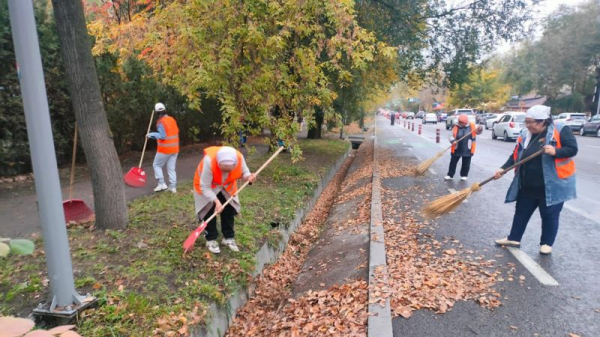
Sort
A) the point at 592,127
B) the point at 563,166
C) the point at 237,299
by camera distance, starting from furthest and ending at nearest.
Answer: the point at 592,127 → the point at 563,166 → the point at 237,299

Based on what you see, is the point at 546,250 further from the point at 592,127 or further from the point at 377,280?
the point at 592,127

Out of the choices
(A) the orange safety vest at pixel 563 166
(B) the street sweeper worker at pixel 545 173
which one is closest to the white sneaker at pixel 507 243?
(B) the street sweeper worker at pixel 545 173

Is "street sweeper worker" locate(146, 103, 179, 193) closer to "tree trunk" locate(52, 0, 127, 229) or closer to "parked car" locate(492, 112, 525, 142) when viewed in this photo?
"tree trunk" locate(52, 0, 127, 229)

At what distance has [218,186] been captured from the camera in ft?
14.6

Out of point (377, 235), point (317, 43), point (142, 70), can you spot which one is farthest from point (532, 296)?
point (142, 70)

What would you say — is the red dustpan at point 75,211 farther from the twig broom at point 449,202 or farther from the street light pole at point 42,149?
the twig broom at point 449,202

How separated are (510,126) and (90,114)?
21586 millimetres

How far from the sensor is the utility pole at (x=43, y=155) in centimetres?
266

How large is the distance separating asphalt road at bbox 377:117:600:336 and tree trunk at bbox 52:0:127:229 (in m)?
3.70

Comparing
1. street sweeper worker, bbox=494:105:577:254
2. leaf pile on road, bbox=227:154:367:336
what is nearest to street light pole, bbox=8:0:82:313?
leaf pile on road, bbox=227:154:367:336

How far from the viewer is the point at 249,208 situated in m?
6.62

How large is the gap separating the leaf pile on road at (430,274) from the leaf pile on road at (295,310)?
0.41m

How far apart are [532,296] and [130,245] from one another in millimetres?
4379

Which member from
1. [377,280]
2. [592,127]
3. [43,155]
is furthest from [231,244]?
[592,127]
